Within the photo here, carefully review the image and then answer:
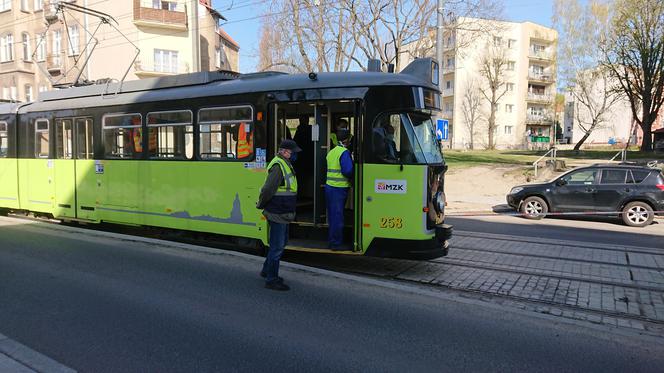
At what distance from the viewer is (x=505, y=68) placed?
60500 mm

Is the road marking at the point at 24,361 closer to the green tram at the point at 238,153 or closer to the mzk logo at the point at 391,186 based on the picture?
the green tram at the point at 238,153

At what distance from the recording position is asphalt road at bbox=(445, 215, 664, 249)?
34.5 ft

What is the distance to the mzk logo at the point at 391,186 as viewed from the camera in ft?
21.5

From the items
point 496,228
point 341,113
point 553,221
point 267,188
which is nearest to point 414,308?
point 267,188

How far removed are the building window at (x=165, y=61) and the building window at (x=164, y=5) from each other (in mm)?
3452

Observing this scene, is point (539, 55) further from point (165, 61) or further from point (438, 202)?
point (438, 202)

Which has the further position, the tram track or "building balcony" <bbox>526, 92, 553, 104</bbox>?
"building balcony" <bbox>526, 92, 553, 104</bbox>

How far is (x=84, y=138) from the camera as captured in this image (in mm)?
9914

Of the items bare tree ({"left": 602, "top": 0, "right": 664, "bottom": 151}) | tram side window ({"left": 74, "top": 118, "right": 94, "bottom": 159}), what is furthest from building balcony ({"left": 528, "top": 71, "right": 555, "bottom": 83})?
tram side window ({"left": 74, "top": 118, "right": 94, "bottom": 159})

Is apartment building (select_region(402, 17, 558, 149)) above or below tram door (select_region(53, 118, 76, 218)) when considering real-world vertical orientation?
above

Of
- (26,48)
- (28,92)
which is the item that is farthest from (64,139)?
(26,48)

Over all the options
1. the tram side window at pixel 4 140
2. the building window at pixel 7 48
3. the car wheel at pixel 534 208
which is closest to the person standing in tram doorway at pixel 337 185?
the car wheel at pixel 534 208

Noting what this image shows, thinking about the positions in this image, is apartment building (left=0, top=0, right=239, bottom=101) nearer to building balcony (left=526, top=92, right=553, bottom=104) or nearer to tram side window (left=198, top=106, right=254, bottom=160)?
tram side window (left=198, top=106, right=254, bottom=160)

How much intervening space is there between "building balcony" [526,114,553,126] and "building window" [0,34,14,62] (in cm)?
5831
